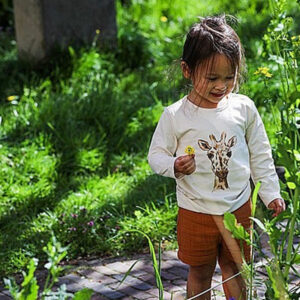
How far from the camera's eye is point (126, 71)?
712 centimetres

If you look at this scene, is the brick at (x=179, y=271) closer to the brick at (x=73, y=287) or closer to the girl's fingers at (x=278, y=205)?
the brick at (x=73, y=287)

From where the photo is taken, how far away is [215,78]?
2941 millimetres

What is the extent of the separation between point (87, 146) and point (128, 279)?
6.35 feet

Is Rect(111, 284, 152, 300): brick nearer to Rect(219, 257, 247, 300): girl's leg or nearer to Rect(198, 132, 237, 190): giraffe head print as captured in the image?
Rect(219, 257, 247, 300): girl's leg

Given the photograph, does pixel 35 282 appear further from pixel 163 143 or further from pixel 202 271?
pixel 202 271

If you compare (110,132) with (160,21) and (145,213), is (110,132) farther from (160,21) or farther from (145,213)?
(160,21)

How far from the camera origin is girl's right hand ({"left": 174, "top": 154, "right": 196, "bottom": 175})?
2.82 meters

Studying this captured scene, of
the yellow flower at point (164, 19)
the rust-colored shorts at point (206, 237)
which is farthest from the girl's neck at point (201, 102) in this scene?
the yellow flower at point (164, 19)

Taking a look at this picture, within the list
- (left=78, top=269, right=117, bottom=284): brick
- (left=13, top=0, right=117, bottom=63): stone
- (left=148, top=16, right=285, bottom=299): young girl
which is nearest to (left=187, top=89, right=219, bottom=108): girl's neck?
(left=148, top=16, right=285, bottom=299): young girl

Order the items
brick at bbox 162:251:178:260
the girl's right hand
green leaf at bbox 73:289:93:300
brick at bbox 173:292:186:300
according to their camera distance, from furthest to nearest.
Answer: brick at bbox 162:251:178:260 → brick at bbox 173:292:186:300 → the girl's right hand → green leaf at bbox 73:289:93:300

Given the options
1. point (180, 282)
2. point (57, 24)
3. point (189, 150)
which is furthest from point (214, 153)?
point (57, 24)

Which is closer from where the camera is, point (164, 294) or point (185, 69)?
point (185, 69)

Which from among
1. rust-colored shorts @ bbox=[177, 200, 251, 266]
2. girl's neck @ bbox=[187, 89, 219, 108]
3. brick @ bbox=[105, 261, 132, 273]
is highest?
girl's neck @ bbox=[187, 89, 219, 108]

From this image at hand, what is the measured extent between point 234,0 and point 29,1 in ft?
11.1
